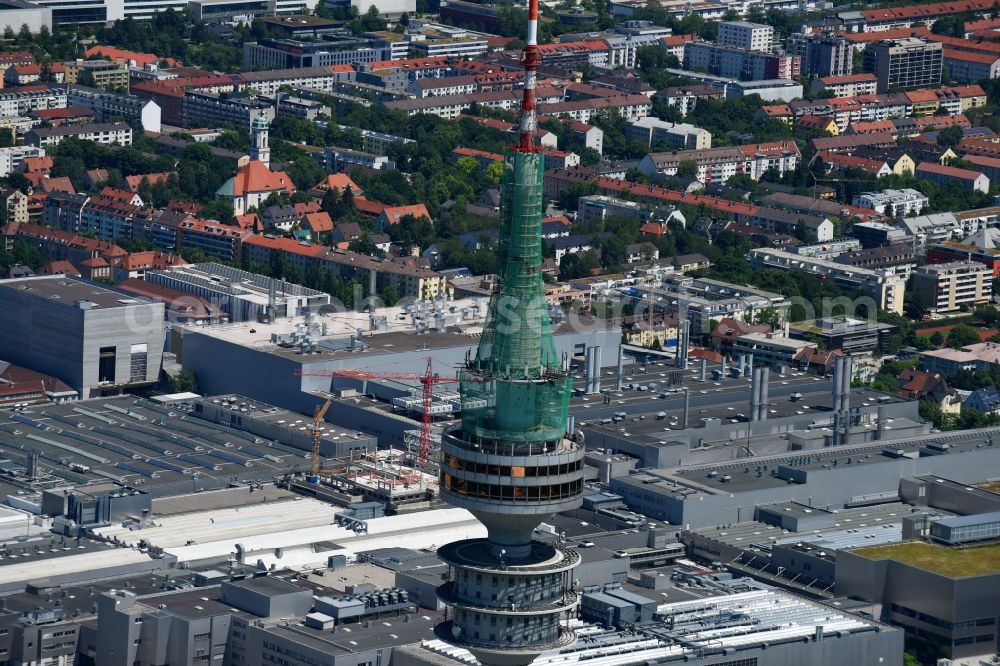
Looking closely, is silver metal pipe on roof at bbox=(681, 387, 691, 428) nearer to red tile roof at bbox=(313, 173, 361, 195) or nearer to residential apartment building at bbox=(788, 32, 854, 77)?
red tile roof at bbox=(313, 173, 361, 195)

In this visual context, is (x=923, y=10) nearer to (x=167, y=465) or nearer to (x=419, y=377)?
(x=419, y=377)

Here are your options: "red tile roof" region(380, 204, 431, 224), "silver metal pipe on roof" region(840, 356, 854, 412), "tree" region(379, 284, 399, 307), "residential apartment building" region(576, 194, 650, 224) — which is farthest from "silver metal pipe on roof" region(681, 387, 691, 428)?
"residential apartment building" region(576, 194, 650, 224)

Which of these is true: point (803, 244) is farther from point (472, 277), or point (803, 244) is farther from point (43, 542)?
point (43, 542)

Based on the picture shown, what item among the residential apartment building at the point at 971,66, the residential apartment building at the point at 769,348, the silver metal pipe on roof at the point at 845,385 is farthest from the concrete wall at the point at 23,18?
the silver metal pipe on roof at the point at 845,385

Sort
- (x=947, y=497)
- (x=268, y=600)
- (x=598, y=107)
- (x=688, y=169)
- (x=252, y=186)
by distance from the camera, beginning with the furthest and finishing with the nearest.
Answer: (x=598, y=107) < (x=688, y=169) < (x=252, y=186) < (x=947, y=497) < (x=268, y=600)

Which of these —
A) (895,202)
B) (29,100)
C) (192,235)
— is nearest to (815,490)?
(192,235)

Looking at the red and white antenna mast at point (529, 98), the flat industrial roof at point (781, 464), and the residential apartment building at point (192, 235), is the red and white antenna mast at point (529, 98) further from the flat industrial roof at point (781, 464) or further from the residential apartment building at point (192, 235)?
the residential apartment building at point (192, 235)
